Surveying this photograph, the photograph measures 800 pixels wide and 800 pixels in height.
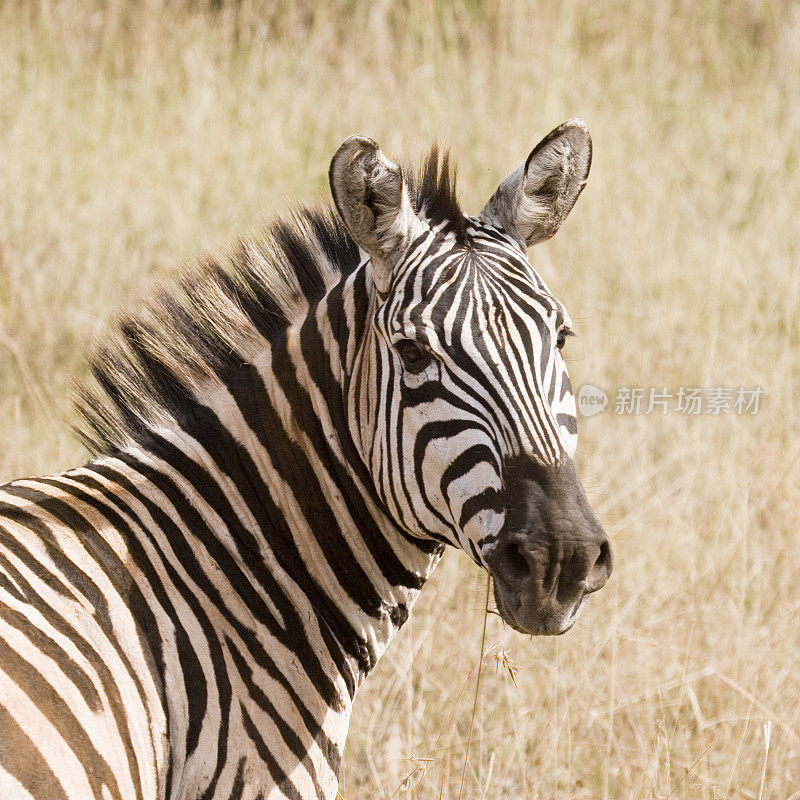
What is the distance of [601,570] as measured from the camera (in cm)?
261

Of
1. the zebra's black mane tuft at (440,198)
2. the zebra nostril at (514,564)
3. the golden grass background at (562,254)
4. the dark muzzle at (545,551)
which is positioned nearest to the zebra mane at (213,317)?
the zebra's black mane tuft at (440,198)

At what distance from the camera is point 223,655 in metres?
2.83

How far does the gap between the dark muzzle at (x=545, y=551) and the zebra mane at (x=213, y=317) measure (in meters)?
0.86

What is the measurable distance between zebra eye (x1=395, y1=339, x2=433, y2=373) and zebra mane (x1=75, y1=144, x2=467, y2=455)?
45 centimetres

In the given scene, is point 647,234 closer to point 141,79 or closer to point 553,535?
point 141,79

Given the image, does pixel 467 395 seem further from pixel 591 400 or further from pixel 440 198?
pixel 591 400

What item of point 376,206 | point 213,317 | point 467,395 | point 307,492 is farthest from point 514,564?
point 213,317

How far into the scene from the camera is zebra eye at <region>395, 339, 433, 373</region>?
2.78m

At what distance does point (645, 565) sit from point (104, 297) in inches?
164

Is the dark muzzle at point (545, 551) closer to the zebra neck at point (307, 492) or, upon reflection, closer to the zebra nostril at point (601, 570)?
the zebra nostril at point (601, 570)

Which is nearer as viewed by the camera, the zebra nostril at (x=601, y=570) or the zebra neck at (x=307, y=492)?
the zebra nostril at (x=601, y=570)

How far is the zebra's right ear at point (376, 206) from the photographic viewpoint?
2893 mm

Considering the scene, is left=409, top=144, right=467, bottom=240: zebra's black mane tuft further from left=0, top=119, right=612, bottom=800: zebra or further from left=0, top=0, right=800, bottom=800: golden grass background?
left=0, top=0, right=800, bottom=800: golden grass background

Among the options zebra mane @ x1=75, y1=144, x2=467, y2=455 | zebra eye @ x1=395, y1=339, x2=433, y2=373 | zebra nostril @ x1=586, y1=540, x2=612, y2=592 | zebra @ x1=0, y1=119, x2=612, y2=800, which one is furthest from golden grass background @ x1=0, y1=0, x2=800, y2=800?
zebra nostril @ x1=586, y1=540, x2=612, y2=592
